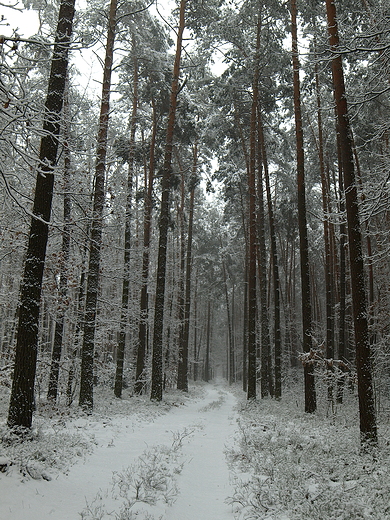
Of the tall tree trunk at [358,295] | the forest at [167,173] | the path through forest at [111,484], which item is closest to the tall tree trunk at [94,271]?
the forest at [167,173]

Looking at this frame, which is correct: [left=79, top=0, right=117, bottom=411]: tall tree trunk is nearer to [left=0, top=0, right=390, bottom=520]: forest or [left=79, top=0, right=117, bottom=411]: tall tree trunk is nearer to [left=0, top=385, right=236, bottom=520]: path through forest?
[left=0, top=0, right=390, bottom=520]: forest

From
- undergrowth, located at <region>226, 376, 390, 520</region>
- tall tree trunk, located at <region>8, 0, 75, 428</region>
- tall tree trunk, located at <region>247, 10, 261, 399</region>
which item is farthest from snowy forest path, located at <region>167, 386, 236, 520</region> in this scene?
tall tree trunk, located at <region>247, 10, 261, 399</region>

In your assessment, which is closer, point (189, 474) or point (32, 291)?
point (189, 474)

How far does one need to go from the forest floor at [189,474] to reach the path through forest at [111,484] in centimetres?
1

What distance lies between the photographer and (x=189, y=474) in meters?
6.14

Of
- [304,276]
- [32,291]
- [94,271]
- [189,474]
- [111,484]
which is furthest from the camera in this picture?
[304,276]

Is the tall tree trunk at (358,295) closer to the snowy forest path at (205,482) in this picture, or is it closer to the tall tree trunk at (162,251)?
the snowy forest path at (205,482)

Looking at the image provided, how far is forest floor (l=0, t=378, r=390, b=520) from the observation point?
4340mm

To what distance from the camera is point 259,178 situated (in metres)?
17.2

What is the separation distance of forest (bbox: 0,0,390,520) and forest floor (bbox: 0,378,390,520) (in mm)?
273

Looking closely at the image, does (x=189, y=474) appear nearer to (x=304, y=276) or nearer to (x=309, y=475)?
(x=309, y=475)

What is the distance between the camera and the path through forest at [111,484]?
13.8 feet

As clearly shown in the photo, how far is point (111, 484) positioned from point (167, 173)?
450 inches

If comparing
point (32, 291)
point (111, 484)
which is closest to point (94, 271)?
point (32, 291)
